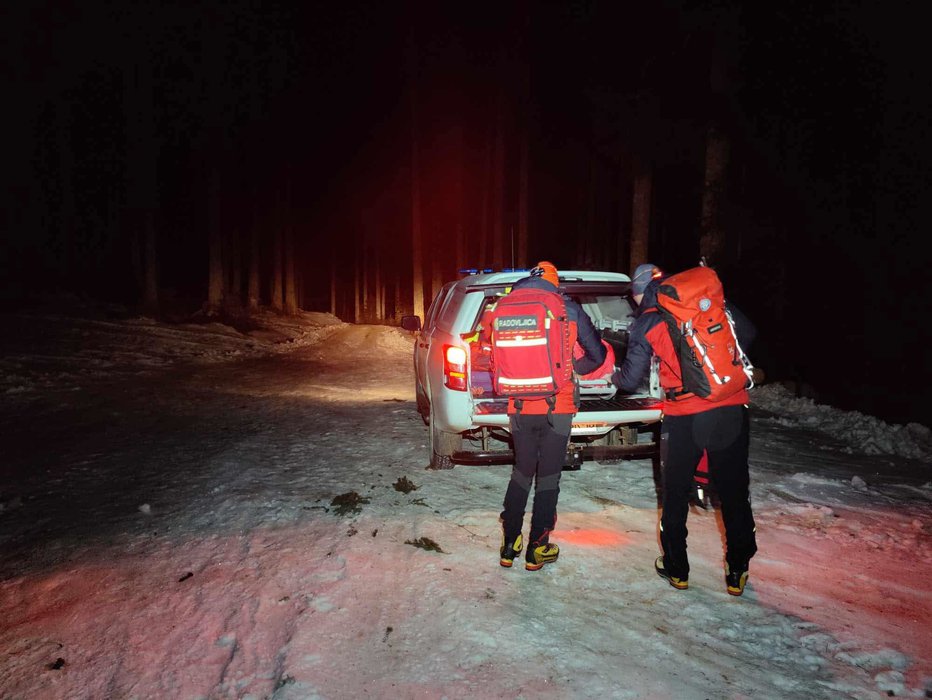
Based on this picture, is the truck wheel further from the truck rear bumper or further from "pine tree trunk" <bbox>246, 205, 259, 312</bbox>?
"pine tree trunk" <bbox>246, 205, 259, 312</bbox>

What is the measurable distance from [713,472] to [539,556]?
132 cm

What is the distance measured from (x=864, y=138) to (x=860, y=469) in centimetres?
1181

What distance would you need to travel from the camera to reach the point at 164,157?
1406 inches

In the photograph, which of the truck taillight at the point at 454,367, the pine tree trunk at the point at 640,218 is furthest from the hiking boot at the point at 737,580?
the pine tree trunk at the point at 640,218

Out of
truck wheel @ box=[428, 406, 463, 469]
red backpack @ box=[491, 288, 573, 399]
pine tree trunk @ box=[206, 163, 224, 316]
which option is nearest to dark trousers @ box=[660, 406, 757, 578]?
red backpack @ box=[491, 288, 573, 399]

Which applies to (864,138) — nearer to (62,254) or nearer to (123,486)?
(123,486)

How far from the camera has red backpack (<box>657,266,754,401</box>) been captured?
11.9ft

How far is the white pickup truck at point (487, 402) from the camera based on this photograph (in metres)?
5.25

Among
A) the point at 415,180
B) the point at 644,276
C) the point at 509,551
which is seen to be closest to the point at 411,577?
the point at 509,551

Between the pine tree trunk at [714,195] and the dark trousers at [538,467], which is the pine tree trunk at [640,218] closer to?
the pine tree trunk at [714,195]

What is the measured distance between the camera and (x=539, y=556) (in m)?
4.26

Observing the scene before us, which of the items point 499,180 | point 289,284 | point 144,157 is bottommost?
point 289,284

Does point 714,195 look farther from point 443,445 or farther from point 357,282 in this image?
point 357,282

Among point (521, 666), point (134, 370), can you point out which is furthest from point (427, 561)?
point (134, 370)
